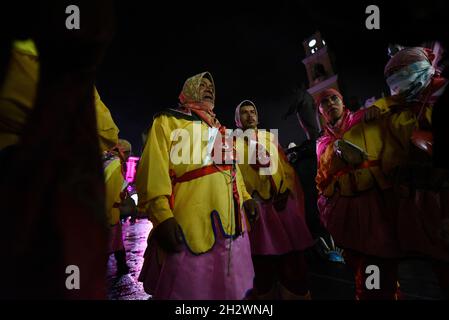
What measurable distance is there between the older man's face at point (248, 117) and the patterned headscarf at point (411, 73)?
1.63m

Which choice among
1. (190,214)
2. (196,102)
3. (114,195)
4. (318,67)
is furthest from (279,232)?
(318,67)

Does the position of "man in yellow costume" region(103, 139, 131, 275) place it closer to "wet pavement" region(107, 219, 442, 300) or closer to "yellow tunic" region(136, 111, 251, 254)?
"wet pavement" region(107, 219, 442, 300)

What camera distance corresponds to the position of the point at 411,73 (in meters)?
2.23

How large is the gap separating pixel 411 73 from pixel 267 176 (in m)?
1.75

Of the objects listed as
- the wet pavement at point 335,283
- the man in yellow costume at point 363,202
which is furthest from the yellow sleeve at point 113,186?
the man in yellow costume at point 363,202

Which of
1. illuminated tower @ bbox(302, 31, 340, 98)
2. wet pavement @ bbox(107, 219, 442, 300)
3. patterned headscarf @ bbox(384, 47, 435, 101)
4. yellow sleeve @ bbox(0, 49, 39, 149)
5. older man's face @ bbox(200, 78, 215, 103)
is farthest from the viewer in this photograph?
illuminated tower @ bbox(302, 31, 340, 98)

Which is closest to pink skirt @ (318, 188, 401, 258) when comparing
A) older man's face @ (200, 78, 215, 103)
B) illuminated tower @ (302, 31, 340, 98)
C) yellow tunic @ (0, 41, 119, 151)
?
older man's face @ (200, 78, 215, 103)

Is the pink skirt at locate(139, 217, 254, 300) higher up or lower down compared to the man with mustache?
lower down

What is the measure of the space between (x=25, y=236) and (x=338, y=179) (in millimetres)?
2636

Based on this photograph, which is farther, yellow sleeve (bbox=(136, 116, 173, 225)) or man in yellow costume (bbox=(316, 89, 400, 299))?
man in yellow costume (bbox=(316, 89, 400, 299))

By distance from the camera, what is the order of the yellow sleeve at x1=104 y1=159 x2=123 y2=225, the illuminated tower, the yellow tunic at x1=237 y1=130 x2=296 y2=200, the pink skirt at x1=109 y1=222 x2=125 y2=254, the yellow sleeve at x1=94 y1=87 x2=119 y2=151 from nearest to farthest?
1. the yellow sleeve at x1=94 y1=87 x2=119 y2=151
2. the yellow tunic at x1=237 y1=130 x2=296 y2=200
3. the yellow sleeve at x1=104 y1=159 x2=123 y2=225
4. the pink skirt at x1=109 y1=222 x2=125 y2=254
5. the illuminated tower

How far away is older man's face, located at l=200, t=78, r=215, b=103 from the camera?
202cm

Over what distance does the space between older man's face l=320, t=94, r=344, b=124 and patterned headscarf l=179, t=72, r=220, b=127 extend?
1.69 meters
